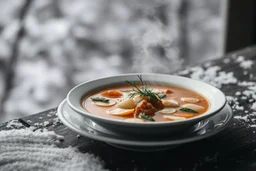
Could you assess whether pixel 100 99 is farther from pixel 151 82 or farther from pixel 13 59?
pixel 13 59

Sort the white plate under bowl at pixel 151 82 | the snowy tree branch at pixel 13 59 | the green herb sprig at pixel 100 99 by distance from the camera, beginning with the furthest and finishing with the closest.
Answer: the snowy tree branch at pixel 13 59 < the green herb sprig at pixel 100 99 < the white plate under bowl at pixel 151 82

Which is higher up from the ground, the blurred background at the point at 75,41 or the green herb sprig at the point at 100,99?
the green herb sprig at the point at 100,99

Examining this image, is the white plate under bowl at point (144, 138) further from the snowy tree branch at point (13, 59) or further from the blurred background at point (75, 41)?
the snowy tree branch at point (13, 59)

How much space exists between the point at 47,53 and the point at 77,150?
1.74 meters

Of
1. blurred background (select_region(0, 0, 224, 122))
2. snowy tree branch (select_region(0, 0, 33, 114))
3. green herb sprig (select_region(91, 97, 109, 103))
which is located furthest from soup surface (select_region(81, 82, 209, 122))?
snowy tree branch (select_region(0, 0, 33, 114))

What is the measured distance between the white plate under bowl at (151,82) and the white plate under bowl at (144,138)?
0.7 inches

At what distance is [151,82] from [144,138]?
29 centimetres

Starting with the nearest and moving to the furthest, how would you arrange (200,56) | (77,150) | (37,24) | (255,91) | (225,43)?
(77,150)
(255,91)
(37,24)
(225,43)
(200,56)

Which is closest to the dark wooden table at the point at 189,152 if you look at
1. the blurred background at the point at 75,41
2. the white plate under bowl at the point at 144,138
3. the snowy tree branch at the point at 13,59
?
the white plate under bowl at the point at 144,138

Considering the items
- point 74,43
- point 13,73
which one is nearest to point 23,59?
point 13,73

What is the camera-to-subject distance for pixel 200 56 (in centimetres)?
327

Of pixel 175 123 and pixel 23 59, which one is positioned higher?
pixel 175 123

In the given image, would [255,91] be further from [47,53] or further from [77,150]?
[47,53]

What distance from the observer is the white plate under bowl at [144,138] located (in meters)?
0.88
